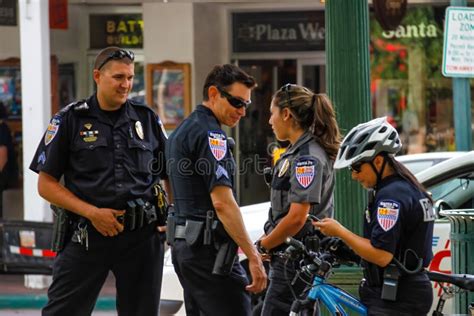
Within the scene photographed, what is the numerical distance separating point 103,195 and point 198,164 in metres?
0.66

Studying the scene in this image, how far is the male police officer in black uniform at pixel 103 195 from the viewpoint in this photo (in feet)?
20.4

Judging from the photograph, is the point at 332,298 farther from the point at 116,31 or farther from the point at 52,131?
the point at 116,31

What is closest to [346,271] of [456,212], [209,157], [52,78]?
[456,212]

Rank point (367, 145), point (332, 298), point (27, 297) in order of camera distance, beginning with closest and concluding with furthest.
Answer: point (367, 145)
point (332, 298)
point (27, 297)

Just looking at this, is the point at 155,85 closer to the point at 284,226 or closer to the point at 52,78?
the point at 52,78

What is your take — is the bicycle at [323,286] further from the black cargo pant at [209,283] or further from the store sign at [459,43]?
the store sign at [459,43]

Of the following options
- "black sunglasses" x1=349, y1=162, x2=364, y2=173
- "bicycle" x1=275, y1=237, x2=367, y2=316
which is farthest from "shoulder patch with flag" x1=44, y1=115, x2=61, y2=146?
"black sunglasses" x1=349, y1=162, x2=364, y2=173

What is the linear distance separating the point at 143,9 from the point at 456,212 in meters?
8.72

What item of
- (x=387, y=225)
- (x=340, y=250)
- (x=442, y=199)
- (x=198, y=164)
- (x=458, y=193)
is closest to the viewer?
(x=387, y=225)

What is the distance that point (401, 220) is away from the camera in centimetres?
531

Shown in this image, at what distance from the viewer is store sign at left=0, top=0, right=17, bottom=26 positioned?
13.8 meters

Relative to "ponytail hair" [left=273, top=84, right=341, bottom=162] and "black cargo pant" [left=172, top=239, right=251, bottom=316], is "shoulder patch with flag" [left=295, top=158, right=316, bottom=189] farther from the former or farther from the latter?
"black cargo pant" [left=172, top=239, right=251, bottom=316]

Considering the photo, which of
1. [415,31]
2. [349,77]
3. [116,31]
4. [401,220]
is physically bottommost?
[401,220]

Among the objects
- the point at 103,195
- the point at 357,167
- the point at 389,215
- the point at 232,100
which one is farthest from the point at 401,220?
the point at 103,195
